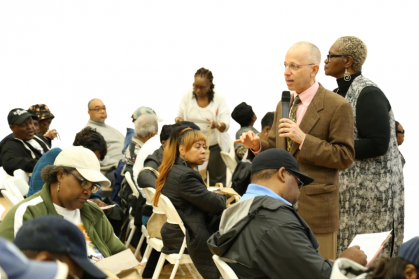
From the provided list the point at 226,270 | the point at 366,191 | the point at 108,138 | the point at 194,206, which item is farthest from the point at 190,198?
the point at 108,138

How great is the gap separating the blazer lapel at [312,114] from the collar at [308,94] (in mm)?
26

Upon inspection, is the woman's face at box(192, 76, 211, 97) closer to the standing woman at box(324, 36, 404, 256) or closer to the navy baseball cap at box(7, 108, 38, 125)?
the navy baseball cap at box(7, 108, 38, 125)

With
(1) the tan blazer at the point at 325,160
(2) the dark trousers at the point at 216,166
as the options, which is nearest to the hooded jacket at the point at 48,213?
(1) the tan blazer at the point at 325,160

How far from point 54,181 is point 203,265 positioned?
1.39 metres

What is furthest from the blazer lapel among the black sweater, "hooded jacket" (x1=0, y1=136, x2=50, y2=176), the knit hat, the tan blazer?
the knit hat

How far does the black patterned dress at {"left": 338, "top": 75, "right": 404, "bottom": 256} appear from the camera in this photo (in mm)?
3223

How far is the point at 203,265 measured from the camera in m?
3.60

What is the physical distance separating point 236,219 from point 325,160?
2.39 feet

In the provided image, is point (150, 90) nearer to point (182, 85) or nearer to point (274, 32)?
point (182, 85)

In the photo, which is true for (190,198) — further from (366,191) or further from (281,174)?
(281,174)

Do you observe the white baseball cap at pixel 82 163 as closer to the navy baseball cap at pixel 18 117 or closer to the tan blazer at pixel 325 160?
the tan blazer at pixel 325 160

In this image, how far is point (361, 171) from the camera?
3.23 m

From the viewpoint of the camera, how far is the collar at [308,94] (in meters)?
2.92

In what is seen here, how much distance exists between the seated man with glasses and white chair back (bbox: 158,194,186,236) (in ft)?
7.87
